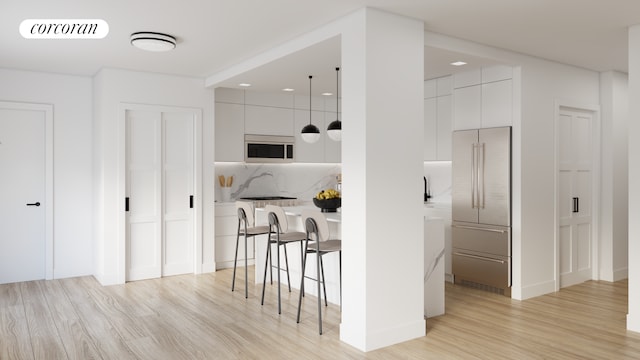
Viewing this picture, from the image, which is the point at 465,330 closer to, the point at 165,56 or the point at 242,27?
the point at 242,27

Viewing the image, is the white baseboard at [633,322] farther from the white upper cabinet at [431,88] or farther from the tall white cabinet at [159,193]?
the tall white cabinet at [159,193]

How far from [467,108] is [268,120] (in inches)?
124

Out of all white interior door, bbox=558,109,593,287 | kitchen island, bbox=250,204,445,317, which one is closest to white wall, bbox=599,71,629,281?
white interior door, bbox=558,109,593,287

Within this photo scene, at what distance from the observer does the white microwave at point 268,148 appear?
7.41 meters

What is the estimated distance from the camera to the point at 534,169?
5.28 meters

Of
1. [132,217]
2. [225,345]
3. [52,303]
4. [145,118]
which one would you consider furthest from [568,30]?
[52,303]

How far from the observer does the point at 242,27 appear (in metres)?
4.21

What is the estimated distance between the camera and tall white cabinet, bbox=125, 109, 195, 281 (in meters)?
6.06

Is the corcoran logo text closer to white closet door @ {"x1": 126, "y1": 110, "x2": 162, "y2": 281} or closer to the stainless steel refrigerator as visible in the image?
white closet door @ {"x1": 126, "y1": 110, "x2": 162, "y2": 281}

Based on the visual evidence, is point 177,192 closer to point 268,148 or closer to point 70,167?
point 70,167

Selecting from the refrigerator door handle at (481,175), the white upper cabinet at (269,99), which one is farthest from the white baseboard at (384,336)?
the white upper cabinet at (269,99)

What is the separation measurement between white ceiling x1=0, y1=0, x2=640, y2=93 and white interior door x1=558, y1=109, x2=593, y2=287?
71 cm

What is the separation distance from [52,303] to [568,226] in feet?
18.6

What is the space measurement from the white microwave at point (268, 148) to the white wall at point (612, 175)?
14.2ft
